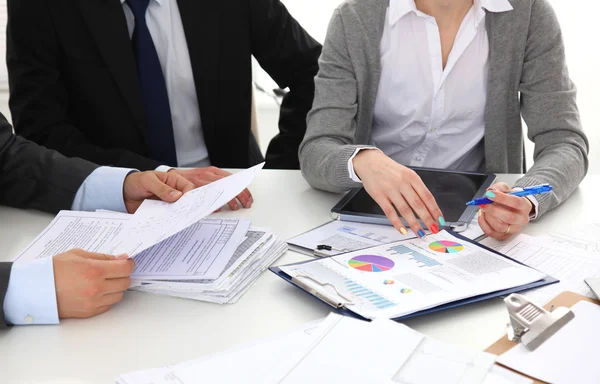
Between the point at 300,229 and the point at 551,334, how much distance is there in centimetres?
51

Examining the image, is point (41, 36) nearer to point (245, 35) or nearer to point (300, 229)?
point (245, 35)

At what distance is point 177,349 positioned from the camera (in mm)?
803

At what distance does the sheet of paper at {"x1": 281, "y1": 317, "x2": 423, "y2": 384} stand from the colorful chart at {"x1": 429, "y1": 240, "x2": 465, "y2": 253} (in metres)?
0.26

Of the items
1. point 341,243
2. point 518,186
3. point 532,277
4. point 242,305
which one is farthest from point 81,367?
point 518,186

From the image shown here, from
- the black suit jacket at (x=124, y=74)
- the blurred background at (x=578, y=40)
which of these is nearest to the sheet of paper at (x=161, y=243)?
the black suit jacket at (x=124, y=74)

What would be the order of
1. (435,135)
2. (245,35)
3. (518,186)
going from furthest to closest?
(245,35) < (435,135) < (518,186)

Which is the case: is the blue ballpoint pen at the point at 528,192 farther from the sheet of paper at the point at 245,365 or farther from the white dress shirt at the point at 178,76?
the white dress shirt at the point at 178,76

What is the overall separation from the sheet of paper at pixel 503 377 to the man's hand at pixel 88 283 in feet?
1.66

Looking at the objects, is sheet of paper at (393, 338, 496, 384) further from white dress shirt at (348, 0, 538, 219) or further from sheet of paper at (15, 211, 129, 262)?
white dress shirt at (348, 0, 538, 219)

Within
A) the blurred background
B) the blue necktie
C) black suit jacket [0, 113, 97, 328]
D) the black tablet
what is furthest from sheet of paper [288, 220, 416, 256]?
the blurred background

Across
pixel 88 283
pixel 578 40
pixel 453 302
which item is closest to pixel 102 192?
pixel 88 283

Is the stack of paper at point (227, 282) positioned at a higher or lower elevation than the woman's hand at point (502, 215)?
lower

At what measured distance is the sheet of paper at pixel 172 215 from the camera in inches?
36.3

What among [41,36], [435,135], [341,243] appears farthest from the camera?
[41,36]
